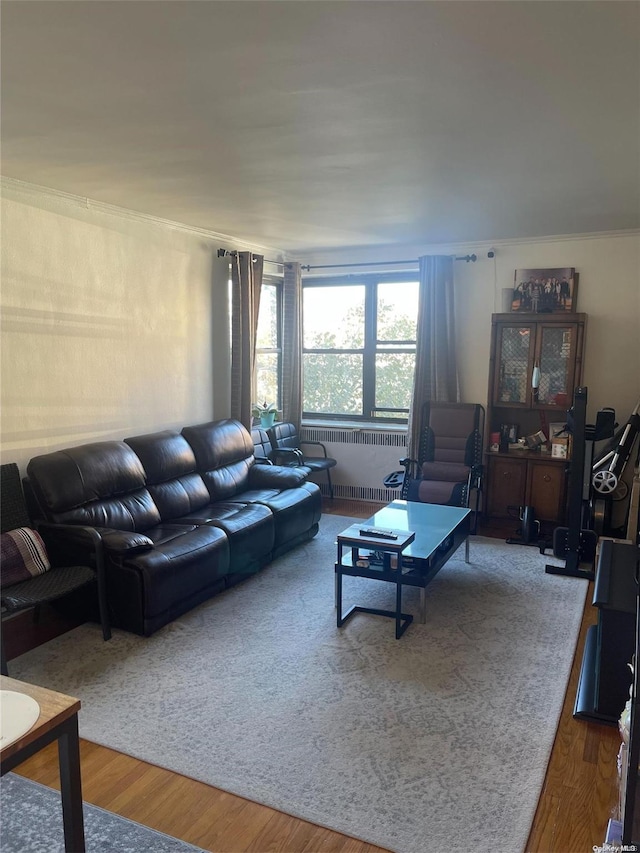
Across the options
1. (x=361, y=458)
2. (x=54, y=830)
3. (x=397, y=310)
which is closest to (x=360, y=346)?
(x=397, y=310)

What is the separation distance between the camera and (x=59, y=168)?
10.7ft

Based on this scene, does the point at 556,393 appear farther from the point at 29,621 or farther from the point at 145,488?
the point at 29,621

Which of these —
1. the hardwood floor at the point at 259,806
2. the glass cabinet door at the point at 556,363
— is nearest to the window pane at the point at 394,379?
the glass cabinet door at the point at 556,363

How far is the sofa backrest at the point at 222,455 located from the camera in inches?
186

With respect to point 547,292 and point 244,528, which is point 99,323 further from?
point 547,292

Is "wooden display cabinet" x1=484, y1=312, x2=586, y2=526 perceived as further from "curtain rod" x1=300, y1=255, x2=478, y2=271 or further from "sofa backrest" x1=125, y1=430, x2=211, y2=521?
"sofa backrest" x1=125, y1=430, x2=211, y2=521

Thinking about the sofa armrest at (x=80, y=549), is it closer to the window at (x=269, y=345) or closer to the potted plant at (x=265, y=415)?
the potted plant at (x=265, y=415)

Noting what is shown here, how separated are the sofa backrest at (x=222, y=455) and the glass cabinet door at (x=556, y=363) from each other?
260cm

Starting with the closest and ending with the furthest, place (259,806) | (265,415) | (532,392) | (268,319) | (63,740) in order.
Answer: (63,740), (259,806), (532,392), (265,415), (268,319)

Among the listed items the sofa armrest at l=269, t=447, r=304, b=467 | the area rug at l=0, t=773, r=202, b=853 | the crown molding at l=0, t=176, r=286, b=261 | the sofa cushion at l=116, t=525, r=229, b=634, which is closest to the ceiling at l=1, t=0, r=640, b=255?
the crown molding at l=0, t=176, r=286, b=261

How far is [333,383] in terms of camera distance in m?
6.54

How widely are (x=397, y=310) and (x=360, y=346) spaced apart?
0.54 m

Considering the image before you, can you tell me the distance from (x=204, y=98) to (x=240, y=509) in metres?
2.81

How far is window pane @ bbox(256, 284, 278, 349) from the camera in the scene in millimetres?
6188
